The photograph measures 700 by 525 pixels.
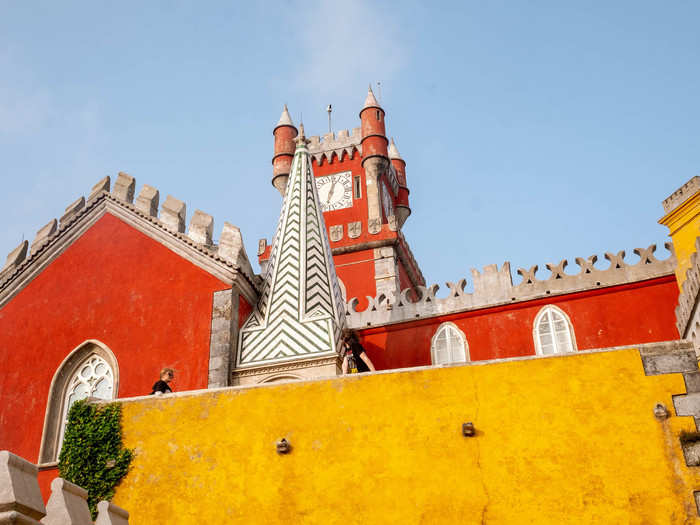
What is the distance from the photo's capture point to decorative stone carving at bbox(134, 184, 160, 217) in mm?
15852

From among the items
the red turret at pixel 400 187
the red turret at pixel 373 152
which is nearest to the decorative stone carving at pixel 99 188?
the red turret at pixel 373 152

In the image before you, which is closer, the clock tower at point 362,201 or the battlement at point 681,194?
the battlement at point 681,194

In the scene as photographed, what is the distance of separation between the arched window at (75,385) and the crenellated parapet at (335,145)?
19303 mm

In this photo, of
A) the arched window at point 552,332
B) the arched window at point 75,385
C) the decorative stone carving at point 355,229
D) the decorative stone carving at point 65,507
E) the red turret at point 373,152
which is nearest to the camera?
the decorative stone carving at point 65,507

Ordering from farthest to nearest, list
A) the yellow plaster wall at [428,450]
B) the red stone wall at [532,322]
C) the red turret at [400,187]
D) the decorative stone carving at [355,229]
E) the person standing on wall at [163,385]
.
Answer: the red turret at [400,187], the decorative stone carving at [355,229], the red stone wall at [532,322], the person standing on wall at [163,385], the yellow plaster wall at [428,450]

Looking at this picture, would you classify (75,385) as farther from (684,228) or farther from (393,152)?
(393,152)

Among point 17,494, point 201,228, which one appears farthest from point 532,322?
point 17,494

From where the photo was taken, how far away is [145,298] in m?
14.9

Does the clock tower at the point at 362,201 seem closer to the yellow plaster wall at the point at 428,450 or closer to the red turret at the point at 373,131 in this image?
the red turret at the point at 373,131

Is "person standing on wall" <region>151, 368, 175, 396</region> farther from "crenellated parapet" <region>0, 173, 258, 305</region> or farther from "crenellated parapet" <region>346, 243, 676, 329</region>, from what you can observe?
"crenellated parapet" <region>346, 243, 676, 329</region>

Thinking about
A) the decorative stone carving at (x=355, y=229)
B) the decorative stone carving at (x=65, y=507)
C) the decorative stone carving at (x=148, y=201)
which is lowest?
the decorative stone carving at (x=65, y=507)

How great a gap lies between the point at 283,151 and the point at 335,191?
3344 millimetres

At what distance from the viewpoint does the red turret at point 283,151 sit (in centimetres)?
3250

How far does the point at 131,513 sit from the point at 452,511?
429cm
